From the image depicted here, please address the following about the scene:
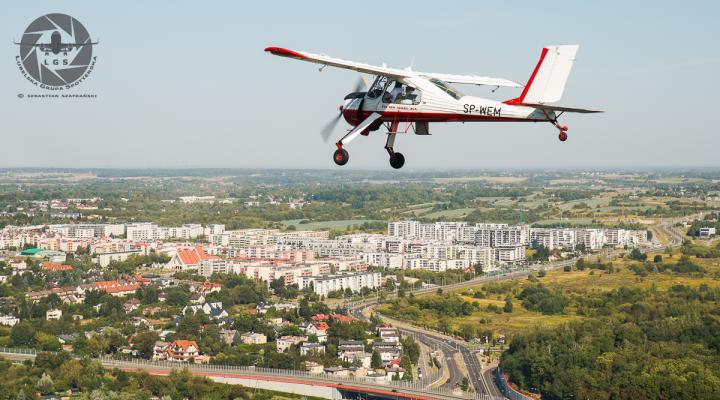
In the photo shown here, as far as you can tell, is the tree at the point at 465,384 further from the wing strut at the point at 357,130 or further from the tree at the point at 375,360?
the wing strut at the point at 357,130

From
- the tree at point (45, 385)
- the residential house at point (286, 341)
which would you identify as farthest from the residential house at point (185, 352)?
the tree at point (45, 385)

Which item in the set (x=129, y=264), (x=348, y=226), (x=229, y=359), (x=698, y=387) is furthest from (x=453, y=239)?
(x=698, y=387)

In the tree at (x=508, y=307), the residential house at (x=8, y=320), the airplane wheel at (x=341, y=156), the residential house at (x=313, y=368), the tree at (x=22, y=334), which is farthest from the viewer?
the tree at (x=508, y=307)

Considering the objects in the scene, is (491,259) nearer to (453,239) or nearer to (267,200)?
(453,239)

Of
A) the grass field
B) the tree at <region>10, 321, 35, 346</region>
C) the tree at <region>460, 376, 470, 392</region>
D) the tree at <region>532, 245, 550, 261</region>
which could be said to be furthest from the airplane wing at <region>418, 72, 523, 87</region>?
the tree at <region>532, 245, 550, 261</region>

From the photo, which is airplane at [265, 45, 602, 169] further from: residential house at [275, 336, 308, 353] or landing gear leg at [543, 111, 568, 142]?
residential house at [275, 336, 308, 353]

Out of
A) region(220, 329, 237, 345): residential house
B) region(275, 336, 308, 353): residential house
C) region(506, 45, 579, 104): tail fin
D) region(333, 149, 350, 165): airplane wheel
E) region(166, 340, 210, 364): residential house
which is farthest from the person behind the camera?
region(220, 329, 237, 345): residential house
